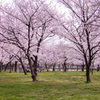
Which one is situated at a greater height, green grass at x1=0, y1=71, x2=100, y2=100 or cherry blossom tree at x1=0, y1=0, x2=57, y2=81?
cherry blossom tree at x1=0, y1=0, x2=57, y2=81

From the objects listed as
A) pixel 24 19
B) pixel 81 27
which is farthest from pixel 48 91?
pixel 24 19

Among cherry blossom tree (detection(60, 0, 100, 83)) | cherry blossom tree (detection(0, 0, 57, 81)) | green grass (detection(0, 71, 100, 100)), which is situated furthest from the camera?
cherry blossom tree (detection(0, 0, 57, 81))

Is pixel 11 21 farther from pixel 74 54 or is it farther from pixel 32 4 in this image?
pixel 74 54

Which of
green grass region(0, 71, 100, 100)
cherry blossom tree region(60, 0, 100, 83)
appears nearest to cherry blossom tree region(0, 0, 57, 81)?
cherry blossom tree region(60, 0, 100, 83)

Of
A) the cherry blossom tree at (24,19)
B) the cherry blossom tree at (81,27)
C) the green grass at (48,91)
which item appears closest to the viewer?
the green grass at (48,91)

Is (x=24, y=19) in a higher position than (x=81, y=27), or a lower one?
higher

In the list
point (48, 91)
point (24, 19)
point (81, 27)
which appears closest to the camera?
point (48, 91)

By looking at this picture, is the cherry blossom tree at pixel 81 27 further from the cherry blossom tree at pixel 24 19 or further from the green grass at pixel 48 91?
the green grass at pixel 48 91

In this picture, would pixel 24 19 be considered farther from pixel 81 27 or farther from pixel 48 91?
pixel 48 91

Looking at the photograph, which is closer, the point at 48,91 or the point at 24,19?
the point at 48,91

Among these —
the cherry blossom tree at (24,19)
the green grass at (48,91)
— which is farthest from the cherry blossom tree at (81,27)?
the green grass at (48,91)

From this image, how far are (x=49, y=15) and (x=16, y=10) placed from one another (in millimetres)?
3053

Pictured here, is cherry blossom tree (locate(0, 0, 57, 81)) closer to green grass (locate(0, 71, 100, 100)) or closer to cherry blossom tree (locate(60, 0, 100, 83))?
cherry blossom tree (locate(60, 0, 100, 83))

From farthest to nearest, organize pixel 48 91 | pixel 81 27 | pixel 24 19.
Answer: pixel 24 19 → pixel 81 27 → pixel 48 91
